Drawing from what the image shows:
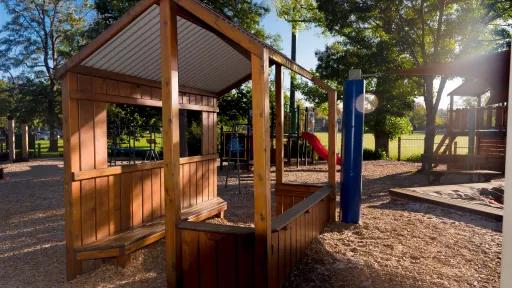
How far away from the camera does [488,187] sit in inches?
347

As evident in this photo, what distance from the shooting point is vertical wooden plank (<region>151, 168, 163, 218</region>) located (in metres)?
5.70

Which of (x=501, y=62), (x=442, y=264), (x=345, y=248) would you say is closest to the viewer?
(x=442, y=264)

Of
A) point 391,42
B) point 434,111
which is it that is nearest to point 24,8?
point 391,42

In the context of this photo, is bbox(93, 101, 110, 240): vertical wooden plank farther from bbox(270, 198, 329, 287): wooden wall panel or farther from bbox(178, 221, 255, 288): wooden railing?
bbox(270, 198, 329, 287): wooden wall panel

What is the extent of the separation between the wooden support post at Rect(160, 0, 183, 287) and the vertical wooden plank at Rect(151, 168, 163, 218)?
80.1 inches

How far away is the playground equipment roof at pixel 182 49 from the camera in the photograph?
11.6 ft

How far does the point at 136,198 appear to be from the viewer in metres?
5.30

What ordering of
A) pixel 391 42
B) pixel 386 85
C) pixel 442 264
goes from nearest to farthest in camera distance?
pixel 442 264 → pixel 391 42 → pixel 386 85

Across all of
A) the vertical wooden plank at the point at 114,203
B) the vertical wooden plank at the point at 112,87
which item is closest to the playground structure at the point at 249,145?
the vertical wooden plank at the point at 114,203

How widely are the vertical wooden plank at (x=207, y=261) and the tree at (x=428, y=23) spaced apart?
38.8 ft

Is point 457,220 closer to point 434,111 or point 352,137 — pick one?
point 352,137

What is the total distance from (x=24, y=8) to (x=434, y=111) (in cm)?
2867

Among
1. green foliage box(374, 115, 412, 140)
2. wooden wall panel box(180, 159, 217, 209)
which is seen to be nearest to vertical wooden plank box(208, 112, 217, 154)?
wooden wall panel box(180, 159, 217, 209)

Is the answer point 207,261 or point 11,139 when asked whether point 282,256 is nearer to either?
point 207,261
